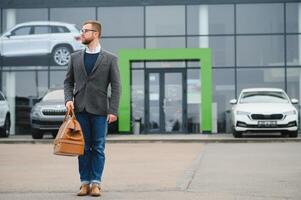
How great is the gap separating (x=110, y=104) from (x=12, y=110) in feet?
62.4

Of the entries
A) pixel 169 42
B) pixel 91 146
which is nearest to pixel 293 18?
pixel 169 42

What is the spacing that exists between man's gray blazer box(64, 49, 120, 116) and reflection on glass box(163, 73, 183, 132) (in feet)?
58.8

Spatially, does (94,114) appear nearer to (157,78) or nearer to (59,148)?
(59,148)

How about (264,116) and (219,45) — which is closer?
(264,116)

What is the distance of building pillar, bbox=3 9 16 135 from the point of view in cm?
2600

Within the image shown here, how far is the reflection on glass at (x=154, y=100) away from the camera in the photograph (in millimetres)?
25594

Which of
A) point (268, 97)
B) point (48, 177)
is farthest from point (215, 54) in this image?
point (48, 177)

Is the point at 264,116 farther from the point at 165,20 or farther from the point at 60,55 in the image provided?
the point at 60,55

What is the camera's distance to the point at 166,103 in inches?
1008

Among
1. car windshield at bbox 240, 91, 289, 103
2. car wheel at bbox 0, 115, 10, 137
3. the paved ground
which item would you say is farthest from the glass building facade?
the paved ground

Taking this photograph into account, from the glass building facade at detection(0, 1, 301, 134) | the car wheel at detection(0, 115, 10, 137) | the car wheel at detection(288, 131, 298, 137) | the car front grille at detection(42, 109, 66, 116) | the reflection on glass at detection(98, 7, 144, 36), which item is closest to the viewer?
the car front grille at detection(42, 109, 66, 116)

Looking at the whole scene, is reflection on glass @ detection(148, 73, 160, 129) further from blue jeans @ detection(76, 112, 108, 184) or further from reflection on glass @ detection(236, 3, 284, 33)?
blue jeans @ detection(76, 112, 108, 184)

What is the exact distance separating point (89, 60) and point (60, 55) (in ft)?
60.9

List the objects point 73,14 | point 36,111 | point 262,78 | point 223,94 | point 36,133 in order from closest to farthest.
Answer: point 36,111 < point 36,133 < point 262,78 < point 223,94 < point 73,14
